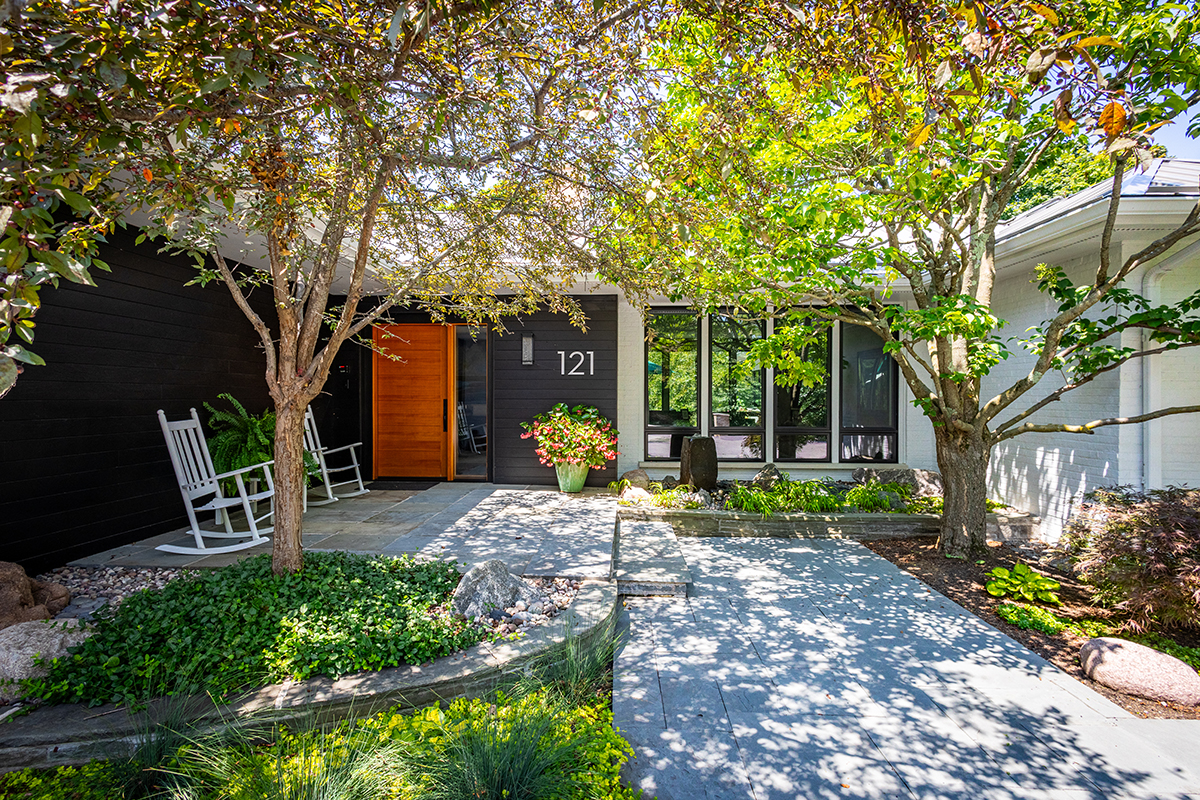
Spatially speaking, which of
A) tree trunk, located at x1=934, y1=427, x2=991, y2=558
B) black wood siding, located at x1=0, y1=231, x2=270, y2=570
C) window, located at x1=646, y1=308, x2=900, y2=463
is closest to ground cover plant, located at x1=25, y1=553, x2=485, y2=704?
black wood siding, located at x1=0, y1=231, x2=270, y2=570

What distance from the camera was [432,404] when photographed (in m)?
A: 7.54

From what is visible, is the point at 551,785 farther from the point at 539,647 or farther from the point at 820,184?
the point at 820,184

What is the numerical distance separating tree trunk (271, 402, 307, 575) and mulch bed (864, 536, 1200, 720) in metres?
4.09

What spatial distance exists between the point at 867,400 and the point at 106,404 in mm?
7819

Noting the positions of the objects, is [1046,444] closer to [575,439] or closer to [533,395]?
[575,439]

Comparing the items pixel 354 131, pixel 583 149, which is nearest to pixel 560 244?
pixel 583 149

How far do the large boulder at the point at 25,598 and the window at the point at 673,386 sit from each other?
18.4 ft

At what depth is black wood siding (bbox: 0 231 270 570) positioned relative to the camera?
375 centimetres

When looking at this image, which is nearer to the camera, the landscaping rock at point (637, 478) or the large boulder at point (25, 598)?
the large boulder at point (25, 598)

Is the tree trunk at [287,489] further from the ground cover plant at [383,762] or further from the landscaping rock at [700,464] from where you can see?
the landscaping rock at [700,464]

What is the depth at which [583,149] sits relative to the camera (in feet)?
10.0

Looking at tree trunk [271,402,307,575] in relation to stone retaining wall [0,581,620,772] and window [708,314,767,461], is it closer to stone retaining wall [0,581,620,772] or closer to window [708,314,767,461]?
stone retaining wall [0,581,620,772]

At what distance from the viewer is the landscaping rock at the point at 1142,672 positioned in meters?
2.65

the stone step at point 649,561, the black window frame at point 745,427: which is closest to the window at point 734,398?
the black window frame at point 745,427
